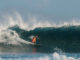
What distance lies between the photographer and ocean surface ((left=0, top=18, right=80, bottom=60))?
3.62 metres

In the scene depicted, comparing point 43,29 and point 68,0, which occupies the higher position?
point 68,0

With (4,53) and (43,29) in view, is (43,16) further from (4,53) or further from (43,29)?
(4,53)

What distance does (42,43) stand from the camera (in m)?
3.69

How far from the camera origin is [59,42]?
3707 millimetres

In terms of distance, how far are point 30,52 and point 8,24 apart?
577mm

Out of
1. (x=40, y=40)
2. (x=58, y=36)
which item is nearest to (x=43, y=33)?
(x=40, y=40)

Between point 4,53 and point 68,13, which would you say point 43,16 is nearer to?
point 68,13

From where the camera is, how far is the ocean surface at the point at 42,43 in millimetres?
3625

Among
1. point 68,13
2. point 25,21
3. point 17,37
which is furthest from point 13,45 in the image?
point 68,13

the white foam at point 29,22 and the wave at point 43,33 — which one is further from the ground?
the white foam at point 29,22

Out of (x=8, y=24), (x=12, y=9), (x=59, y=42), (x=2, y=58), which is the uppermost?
(x=12, y=9)

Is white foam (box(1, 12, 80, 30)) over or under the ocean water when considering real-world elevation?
over

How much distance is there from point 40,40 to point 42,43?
6 cm

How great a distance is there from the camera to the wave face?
12.1 feet
